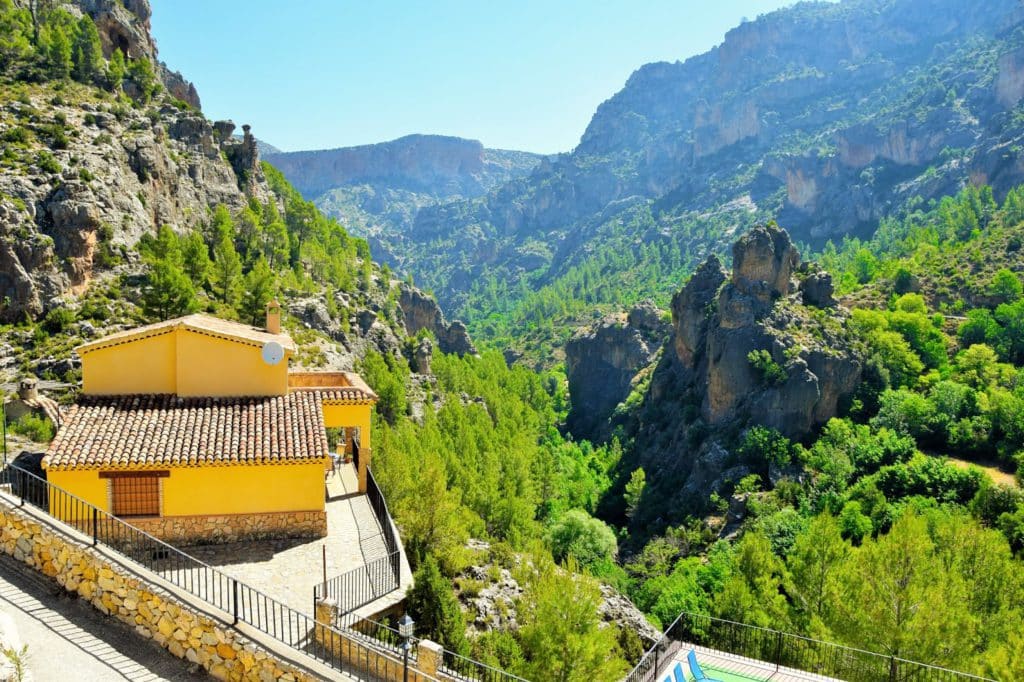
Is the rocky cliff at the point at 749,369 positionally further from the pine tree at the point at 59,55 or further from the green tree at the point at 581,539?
the pine tree at the point at 59,55

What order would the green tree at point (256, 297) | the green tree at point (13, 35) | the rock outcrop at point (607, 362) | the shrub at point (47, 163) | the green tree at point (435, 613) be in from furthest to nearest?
the rock outcrop at point (607, 362), the green tree at point (13, 35), the green tree at point (256, 297), the shrub at point (47, 163), the green tree at point (435, 613)

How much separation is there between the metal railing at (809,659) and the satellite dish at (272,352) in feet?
49.0

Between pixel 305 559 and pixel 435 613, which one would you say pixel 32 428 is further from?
pixel 435 613

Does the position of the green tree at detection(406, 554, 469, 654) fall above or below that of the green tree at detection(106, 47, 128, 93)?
below

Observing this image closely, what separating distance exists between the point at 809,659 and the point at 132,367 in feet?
85.5

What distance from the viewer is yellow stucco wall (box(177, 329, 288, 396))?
23000 millimetres

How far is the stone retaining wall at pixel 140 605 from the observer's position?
14.0 metres

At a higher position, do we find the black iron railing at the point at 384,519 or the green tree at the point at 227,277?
the green tree at the point at 227,277

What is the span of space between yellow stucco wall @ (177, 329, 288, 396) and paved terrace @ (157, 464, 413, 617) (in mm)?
5147

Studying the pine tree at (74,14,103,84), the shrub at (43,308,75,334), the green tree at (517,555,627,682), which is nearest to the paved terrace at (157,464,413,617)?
the green tree at (517,555,627,682)

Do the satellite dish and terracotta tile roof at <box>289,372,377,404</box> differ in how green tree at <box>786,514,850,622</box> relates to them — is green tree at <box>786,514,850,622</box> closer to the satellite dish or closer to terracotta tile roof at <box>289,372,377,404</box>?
terracotta tile roof at <box>289,372,377,404</box>

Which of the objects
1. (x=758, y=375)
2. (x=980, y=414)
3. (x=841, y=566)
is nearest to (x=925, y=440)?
(x=980, y=414)

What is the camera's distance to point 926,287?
9038 centimetres

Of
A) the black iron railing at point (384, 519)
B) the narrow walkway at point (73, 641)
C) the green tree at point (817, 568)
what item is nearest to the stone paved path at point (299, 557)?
the black iron railing at point (384, 519)
